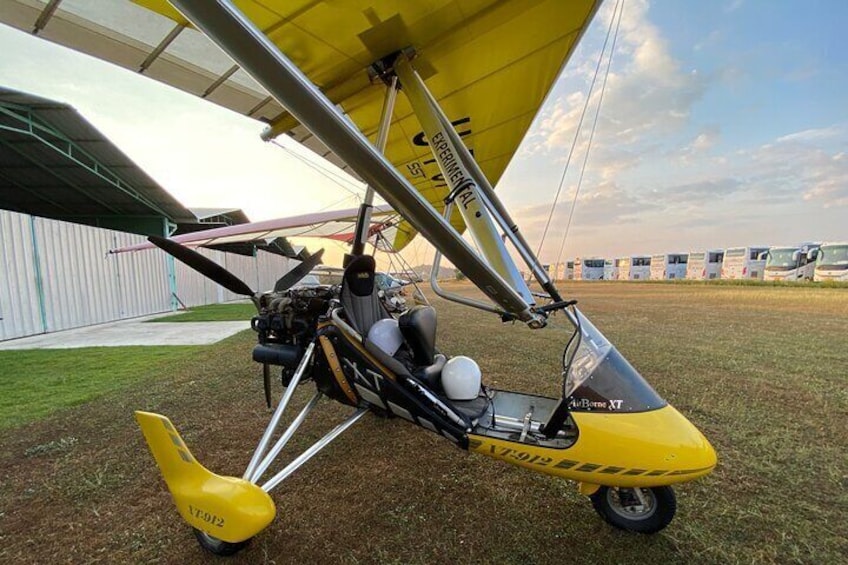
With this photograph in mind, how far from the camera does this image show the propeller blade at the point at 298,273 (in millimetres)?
3407

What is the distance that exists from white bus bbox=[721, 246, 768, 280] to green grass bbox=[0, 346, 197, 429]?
42.3m

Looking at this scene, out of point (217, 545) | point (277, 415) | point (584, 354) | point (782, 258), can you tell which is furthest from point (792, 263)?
point (217, 545)

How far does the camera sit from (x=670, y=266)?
4081 centimetres

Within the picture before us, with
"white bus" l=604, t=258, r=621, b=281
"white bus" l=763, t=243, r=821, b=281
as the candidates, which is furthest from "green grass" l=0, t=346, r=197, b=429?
"white bus" l=604, t=258, r=621, b=281

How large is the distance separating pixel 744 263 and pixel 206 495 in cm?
4334

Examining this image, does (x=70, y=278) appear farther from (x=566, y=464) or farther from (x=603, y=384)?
(x=603, y=384)

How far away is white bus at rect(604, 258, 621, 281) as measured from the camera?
158ft

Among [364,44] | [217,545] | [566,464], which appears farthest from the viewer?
[364,44]

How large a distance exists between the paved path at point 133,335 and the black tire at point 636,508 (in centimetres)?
892

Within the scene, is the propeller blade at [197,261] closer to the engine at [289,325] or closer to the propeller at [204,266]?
the propeller at [204,266]

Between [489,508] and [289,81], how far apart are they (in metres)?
2.70

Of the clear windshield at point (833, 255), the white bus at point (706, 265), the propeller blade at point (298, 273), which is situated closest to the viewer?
the propeller blade at point (298, 273)

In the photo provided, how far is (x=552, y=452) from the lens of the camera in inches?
74.8

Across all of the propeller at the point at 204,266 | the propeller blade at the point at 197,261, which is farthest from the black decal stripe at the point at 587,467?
the propeller blade at the point at 197,261
